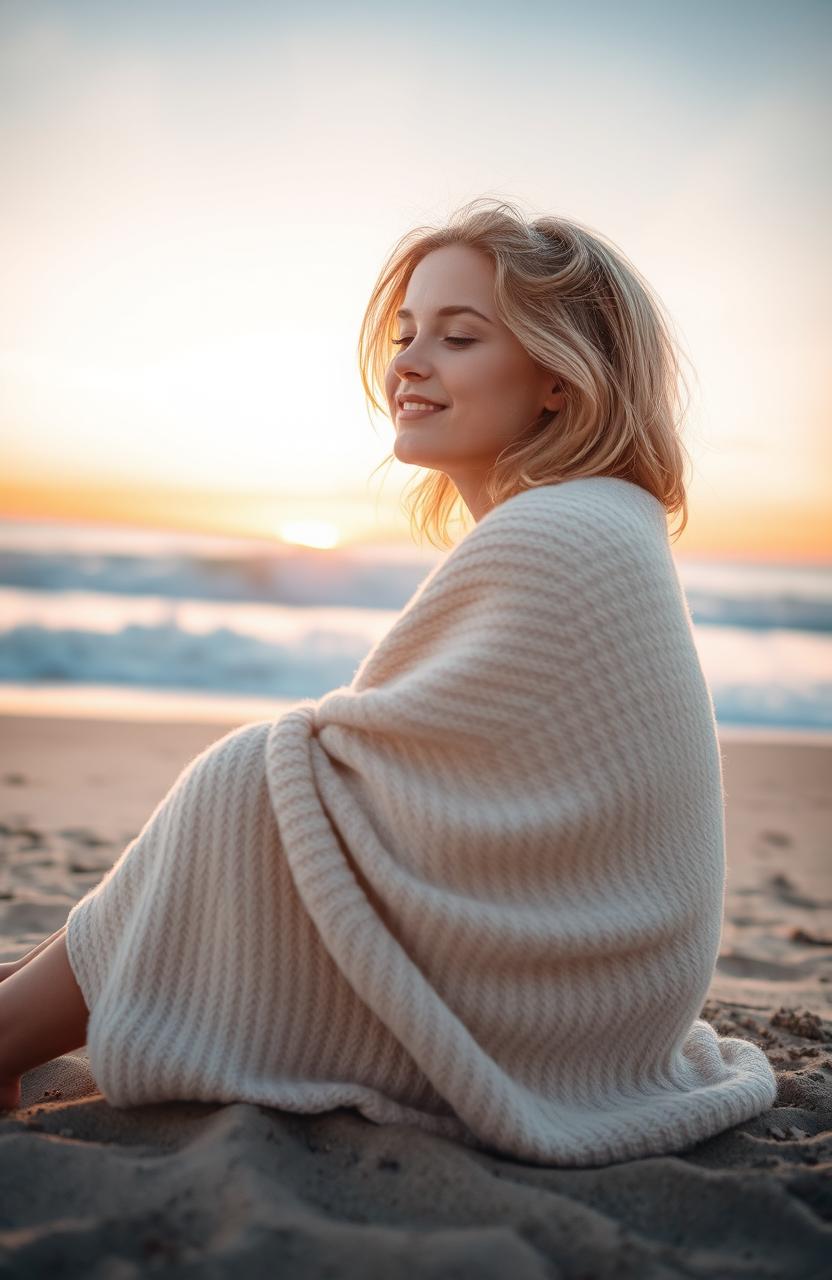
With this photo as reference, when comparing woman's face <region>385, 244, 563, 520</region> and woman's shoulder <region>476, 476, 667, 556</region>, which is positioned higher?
woman's face <region>385, 244, 563, 520</region>

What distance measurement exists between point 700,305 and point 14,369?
24.4ft

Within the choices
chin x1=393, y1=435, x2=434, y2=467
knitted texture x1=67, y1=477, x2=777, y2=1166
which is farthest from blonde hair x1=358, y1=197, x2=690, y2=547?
knitted texture x1=67, y1=477, x2=777, y2=1166

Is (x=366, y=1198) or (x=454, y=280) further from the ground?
(x=454, y=280)

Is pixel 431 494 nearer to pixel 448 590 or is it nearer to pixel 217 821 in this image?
pixel 448 590

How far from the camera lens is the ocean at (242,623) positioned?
10516 mm

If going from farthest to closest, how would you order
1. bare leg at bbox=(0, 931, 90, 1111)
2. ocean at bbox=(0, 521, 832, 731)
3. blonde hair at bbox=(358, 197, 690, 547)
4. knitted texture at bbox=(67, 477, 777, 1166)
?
ocean at bbox=(0, 521, 832, 731), blonde hair at bbox=(358, 197, 690, 547), bare leg at bbox=(0, 931, 90, 1111), knitted texture at bbox=(67, 477, 777, 1166)

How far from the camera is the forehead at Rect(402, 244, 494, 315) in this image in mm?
2453

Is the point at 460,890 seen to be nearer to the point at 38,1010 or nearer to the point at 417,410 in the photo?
the point at 38,1010

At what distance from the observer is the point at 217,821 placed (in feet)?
5.90

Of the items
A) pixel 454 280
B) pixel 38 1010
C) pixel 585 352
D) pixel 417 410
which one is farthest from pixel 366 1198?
pixel 454 280

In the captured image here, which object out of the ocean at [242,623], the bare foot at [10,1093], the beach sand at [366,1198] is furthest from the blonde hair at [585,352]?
the ocean at [242,623]

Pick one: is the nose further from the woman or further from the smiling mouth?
the woman

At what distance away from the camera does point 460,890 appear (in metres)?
1.77

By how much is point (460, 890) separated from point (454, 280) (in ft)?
4.99
